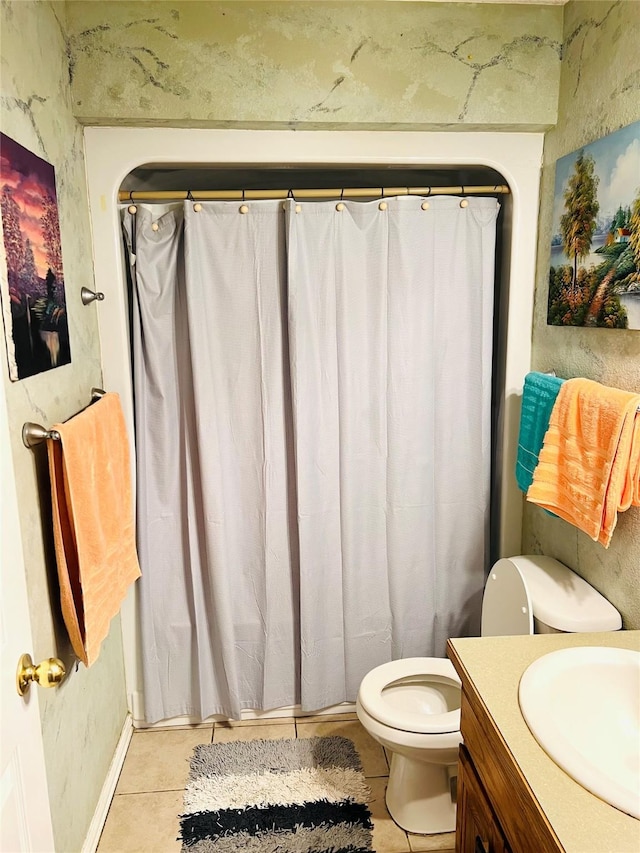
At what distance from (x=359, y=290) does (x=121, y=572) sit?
1168 mm

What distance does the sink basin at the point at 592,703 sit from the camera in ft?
3.90

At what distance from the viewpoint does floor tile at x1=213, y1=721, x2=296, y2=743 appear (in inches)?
89.7

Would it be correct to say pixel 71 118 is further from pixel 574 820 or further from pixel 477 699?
pixel 574 820

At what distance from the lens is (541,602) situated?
175 centimetres

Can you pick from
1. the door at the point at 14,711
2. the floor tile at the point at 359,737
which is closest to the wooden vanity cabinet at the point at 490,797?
the floor tile at the point at 359,737

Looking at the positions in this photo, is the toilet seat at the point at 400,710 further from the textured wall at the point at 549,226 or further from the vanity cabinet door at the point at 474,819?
the textured wall at the point at 549,226

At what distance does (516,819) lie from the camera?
1.08 meters

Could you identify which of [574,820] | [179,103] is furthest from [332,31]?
[574,820]

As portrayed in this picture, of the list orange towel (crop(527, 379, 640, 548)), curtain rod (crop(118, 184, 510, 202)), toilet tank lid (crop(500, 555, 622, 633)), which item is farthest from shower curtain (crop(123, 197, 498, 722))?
orange towel (crop(527, 379, 640, 548))

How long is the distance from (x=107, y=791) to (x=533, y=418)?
179 centimetres

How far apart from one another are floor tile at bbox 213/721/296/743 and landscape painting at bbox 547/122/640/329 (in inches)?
67.4

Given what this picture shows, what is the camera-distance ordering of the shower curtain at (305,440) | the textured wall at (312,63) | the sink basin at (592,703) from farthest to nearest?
the shower curtain at (305,440), the textured wall at (312,63), the sink basin at (592,703)

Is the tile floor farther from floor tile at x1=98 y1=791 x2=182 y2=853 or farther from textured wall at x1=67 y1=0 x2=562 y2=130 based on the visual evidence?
textured wall at x1=67 y1=0 x2=562 y2=130

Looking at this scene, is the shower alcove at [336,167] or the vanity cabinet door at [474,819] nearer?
the vanity cabinet door at [474,819]
